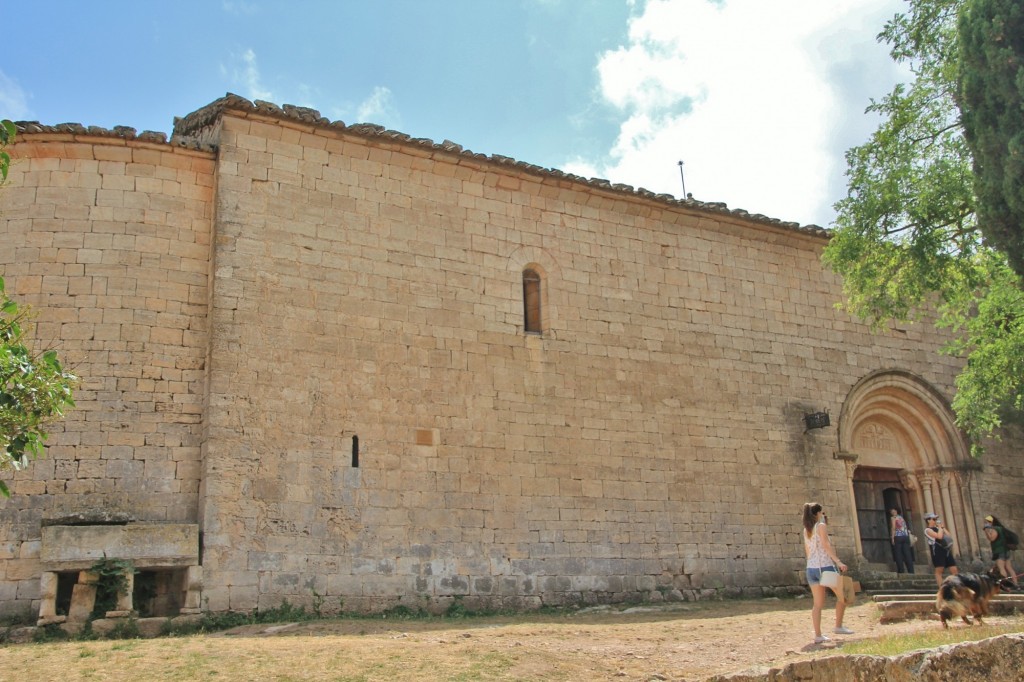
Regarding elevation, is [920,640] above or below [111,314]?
below

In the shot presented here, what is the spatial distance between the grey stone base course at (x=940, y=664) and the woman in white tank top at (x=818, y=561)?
2398 millimetres

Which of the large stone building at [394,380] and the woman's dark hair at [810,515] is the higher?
the large stone building at [394,380]

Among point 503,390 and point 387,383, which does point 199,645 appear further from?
point 503,390

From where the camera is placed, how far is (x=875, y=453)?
16.1 metres

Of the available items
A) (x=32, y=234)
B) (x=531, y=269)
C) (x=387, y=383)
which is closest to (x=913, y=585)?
(x=531, y=269)

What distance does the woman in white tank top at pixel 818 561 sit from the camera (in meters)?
8.61

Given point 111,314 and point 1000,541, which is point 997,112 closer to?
point 1000,541

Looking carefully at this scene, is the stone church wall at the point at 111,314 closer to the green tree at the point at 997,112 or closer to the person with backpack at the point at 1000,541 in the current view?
the green tree at the point at 997,112

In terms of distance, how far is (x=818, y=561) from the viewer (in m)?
8.78

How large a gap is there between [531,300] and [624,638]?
18.0 ft

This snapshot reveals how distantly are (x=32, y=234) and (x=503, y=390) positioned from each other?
603cm

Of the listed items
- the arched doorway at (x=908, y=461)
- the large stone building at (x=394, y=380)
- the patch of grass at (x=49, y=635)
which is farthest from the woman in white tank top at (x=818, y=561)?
the patch of grass at (x=49, y=635)

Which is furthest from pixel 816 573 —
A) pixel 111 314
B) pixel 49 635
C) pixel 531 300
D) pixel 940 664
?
pixel 111 314

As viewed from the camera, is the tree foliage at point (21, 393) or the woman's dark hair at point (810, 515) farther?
the woman's dark hair at point (810, 515)
